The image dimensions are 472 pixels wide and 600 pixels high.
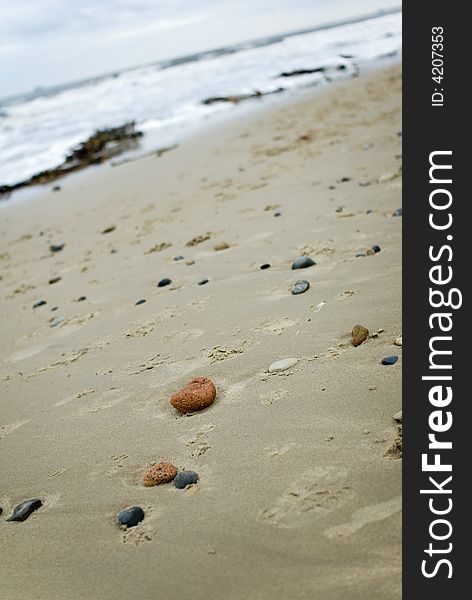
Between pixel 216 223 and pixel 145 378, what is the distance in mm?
2780

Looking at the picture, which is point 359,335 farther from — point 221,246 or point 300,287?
point 221,246

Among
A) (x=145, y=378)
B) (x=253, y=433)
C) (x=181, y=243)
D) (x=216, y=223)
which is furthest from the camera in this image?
(x=216, y=223)

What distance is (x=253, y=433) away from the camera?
200 cm

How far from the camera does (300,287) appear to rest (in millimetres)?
3148

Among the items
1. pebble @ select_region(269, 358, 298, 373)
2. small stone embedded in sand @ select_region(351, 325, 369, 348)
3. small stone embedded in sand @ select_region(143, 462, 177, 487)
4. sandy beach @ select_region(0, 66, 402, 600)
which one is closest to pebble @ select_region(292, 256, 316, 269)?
sandy beach @ select_region(0, 66, 402, 600)

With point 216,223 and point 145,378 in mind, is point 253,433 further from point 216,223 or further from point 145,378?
point 216,223

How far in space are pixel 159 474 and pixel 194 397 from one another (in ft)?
1.44

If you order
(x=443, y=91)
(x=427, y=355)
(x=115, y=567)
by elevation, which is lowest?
(x=115, y=567)

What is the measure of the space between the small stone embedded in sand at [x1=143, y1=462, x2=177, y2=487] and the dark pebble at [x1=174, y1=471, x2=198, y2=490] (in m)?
0.03

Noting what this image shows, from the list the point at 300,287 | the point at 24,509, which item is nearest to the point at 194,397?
the point at 24,509

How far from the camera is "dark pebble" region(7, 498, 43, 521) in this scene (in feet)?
6.28

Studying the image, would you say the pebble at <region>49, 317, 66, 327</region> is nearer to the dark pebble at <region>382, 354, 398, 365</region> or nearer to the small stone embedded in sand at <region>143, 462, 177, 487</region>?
the small stone embedded in sand at <region>143, 462, 177, 487</region>

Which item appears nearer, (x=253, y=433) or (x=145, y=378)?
(x=253, y=433)

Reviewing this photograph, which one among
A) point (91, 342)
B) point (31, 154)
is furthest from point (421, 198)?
point (31, 154)
